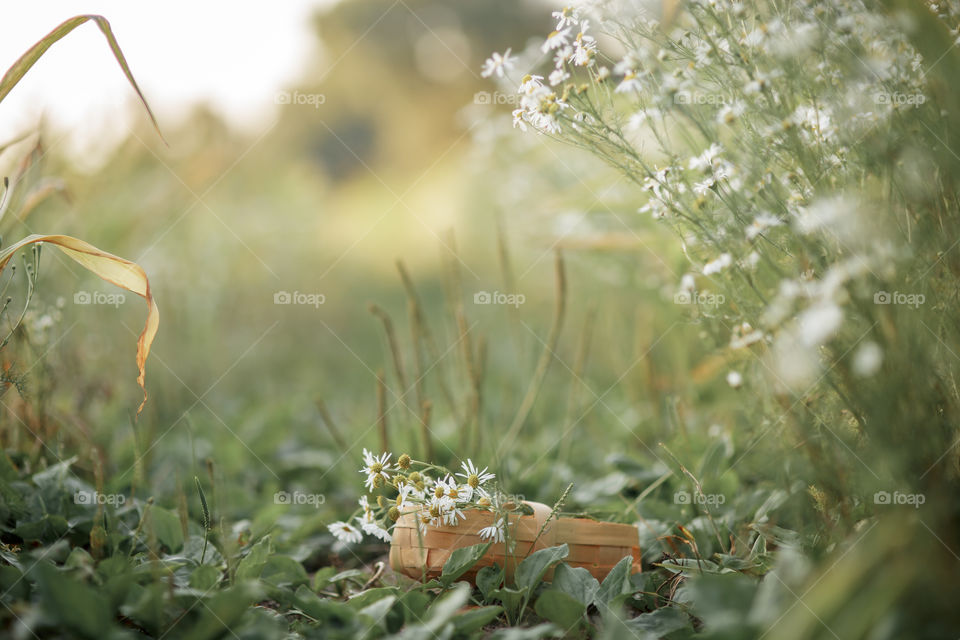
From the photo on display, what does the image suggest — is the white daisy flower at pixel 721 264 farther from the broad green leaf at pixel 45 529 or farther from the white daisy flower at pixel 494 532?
the broad green leaf at pixel 45 529

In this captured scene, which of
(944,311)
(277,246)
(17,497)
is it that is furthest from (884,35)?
(277,246)

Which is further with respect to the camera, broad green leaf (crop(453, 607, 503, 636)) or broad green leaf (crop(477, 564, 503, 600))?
broad green leaf (crop(477, 564, 503, 600))

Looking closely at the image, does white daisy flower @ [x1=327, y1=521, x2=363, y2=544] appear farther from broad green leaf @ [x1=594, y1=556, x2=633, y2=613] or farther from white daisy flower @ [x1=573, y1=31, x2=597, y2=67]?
white daisy flower @ [x1=573, y1=31, x2=597, y2=67]

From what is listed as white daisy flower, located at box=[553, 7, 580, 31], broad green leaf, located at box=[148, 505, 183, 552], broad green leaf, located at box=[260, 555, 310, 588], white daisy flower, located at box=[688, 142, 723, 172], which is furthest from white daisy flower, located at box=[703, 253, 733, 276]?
broad green leaf, located at box=[148, 505, 183, 552]

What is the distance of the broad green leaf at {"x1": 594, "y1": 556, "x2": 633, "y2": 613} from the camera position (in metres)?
0.96

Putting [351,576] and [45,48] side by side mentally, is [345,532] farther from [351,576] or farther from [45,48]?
[45,48]

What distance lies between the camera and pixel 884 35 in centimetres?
92

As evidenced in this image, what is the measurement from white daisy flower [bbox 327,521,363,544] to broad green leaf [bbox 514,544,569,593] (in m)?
0.27

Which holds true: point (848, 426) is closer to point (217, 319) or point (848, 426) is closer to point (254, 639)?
point (254, 639)

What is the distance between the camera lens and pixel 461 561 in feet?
3.26

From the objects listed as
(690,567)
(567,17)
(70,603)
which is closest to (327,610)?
(70,603)

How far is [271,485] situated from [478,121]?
1281mm

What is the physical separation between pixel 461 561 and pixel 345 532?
0.75 feet

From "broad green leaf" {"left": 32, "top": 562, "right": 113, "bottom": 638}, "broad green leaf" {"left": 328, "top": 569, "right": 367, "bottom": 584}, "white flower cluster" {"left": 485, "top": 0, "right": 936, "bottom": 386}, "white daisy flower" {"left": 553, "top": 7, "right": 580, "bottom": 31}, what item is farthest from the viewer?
"broad green leaf" {"left": 328, "top": 569, "right": 367, "bottom": 584}
